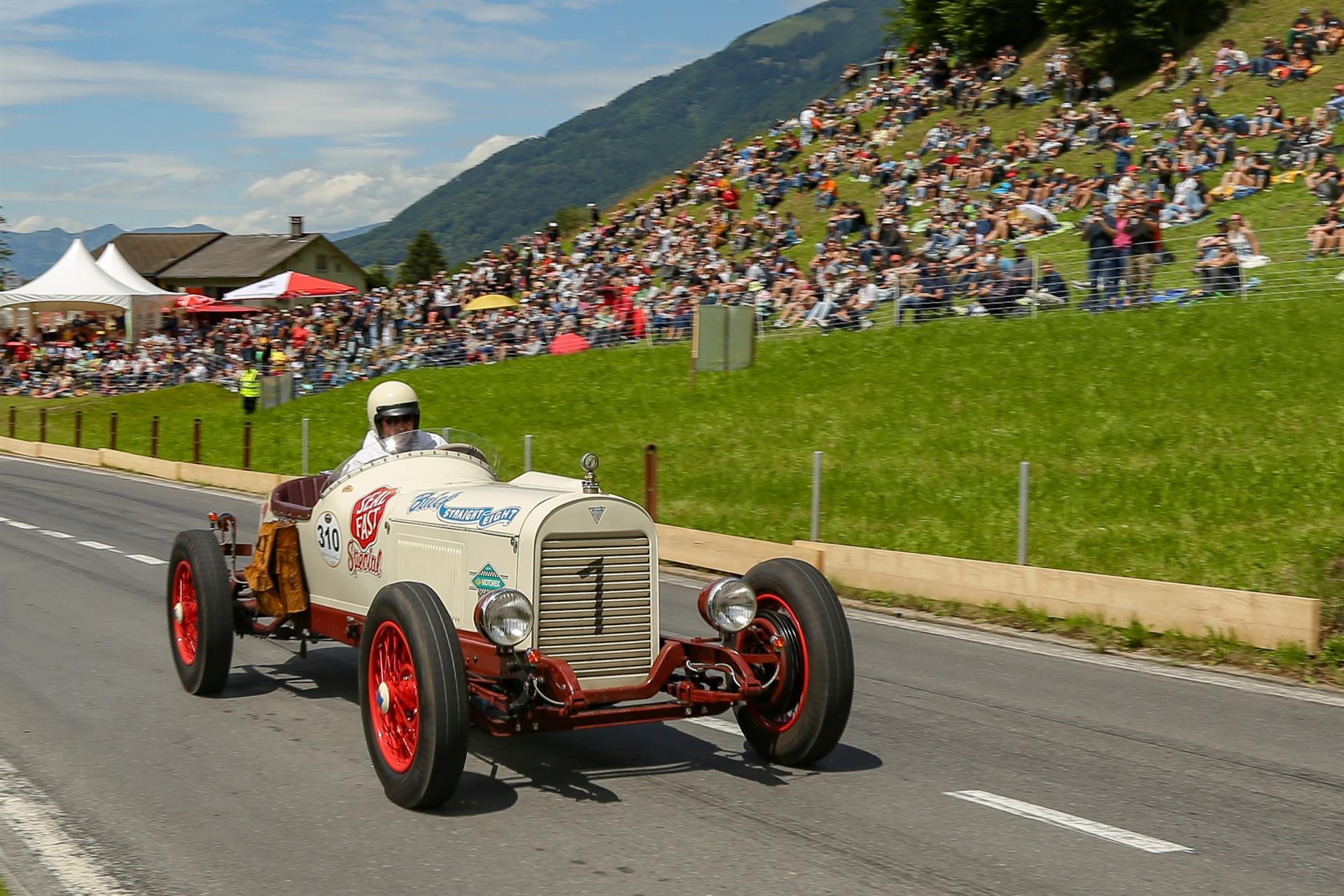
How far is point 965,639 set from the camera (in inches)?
422

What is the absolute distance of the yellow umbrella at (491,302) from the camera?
115ft

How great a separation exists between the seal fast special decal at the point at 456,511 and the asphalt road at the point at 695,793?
1.17 metres

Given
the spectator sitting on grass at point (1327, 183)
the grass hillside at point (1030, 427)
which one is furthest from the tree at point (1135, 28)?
the spectator sitting on grass at point (1327, 183)

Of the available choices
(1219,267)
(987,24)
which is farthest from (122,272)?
(1219,267)

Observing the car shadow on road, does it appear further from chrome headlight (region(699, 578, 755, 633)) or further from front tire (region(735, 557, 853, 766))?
chrome headlight (region(699, 578, 755, 633))

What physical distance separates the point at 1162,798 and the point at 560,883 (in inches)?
112

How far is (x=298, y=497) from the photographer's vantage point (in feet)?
28.5

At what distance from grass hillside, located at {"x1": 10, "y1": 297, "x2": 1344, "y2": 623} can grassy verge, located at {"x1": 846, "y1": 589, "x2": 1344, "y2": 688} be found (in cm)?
117

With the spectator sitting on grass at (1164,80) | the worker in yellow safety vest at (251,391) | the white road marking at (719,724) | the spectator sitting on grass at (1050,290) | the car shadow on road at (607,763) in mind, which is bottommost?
the car shadow on road at (607,763)

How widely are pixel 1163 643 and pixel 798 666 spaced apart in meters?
4.60

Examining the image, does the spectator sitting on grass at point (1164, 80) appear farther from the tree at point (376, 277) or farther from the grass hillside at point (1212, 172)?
the tree at point (376, 277)

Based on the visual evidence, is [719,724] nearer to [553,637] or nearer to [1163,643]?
[553,637]

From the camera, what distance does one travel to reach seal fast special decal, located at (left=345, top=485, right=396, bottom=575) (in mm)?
7426

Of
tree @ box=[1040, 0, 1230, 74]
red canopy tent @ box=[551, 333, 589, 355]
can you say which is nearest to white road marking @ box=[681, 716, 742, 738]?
red canopy tent @ box=[551, 333, 589, 355]
